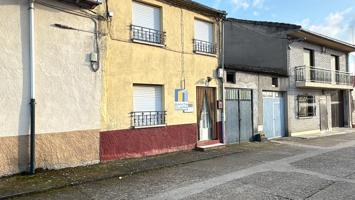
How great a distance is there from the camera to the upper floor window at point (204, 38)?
519 inches

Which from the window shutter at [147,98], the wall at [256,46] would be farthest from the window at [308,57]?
the window shutter at [147,98]

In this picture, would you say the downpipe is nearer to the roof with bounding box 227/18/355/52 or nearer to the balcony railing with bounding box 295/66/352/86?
the roof with bounding box 227/18/355/52

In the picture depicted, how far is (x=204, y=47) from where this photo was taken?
44.1ft

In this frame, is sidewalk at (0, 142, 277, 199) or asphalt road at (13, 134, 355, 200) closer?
asphalt road at (13, 134, 355, 200)

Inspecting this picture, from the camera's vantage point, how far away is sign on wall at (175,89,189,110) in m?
12.1

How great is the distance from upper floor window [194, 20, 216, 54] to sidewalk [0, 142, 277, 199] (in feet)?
13.8

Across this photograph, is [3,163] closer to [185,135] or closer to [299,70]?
[185,135]

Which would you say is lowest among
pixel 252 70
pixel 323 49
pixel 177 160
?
pixel 177 160

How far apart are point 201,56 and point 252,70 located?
10.7 feet

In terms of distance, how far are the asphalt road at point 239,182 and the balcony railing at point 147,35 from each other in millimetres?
4345

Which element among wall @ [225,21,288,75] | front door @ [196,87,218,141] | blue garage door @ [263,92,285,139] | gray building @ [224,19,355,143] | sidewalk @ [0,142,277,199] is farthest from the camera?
wall @ [225,21,288,75]

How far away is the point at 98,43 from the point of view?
9.76m

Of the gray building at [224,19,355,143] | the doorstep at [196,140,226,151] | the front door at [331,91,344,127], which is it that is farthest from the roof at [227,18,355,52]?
the doorstep at [196,140,226,151]

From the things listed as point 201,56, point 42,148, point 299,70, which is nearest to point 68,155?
point 42,148
